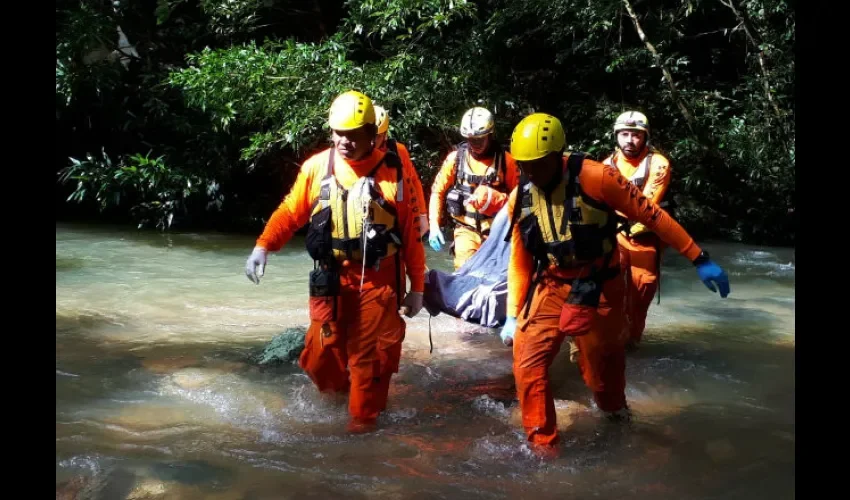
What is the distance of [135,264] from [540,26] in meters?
7.17

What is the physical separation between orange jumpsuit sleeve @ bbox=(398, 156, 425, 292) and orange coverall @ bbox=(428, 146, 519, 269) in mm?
1956

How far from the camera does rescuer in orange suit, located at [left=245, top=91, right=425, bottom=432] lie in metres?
4.98

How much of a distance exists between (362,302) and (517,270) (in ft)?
3.14

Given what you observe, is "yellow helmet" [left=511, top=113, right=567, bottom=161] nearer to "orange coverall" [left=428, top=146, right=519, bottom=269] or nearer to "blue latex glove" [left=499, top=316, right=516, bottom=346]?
"blue latex glove" [left=499, top=316, right=516, bottom=346]

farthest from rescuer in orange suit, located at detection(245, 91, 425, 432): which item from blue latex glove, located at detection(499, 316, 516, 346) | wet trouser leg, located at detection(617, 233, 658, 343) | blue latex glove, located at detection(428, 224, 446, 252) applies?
wet trouser leg, located at detection(617, 233, 658, 343)

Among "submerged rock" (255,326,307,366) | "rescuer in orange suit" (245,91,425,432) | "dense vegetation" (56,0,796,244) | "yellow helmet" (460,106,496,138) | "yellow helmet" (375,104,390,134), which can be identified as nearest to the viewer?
"rescuer in orange suit" (245,91,425,432)

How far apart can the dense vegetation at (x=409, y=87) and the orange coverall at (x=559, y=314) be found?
7.66 meters

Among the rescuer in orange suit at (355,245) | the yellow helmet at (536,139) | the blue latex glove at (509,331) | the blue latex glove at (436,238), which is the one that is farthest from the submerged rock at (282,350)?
the yellow helmet at (536,139)

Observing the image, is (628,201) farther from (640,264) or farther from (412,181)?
(640,264)

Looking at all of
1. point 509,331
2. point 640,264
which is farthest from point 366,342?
point 640,264

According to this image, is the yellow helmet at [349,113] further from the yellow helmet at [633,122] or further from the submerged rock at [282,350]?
the yellow helmet at [633,122]

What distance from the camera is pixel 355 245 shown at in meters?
4.99

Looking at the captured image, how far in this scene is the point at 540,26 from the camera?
43.6ft
